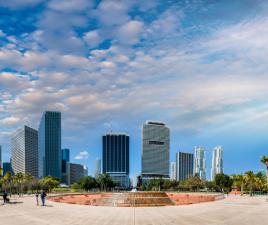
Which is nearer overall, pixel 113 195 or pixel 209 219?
pixel 209 219

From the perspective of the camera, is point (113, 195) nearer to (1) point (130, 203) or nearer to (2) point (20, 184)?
(1) point (130, 203)

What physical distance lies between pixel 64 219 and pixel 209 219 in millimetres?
12816

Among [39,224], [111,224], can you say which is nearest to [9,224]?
[39,224]

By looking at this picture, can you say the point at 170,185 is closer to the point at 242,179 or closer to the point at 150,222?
the point at 242,179

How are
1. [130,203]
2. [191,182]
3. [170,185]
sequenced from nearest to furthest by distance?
1. [130,203]
2. [191,182]
3. [170,185]

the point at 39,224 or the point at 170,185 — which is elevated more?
the point at 39,224

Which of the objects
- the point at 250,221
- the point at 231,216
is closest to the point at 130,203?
the point at 231,216

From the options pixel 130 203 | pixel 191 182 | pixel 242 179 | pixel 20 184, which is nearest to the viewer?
pixel 130 203

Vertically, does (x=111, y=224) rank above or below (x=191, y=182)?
above

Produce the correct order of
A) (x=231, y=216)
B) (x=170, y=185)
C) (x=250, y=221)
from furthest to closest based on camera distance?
1. (x=170, y=185)
2. (x=231, y=216)
3. (x=250, y=221)

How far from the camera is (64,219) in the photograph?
2814 centimetres

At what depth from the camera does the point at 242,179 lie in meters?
92.8

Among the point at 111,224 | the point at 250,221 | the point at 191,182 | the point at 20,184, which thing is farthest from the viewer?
the point at 191,182

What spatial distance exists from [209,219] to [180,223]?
150 inches
